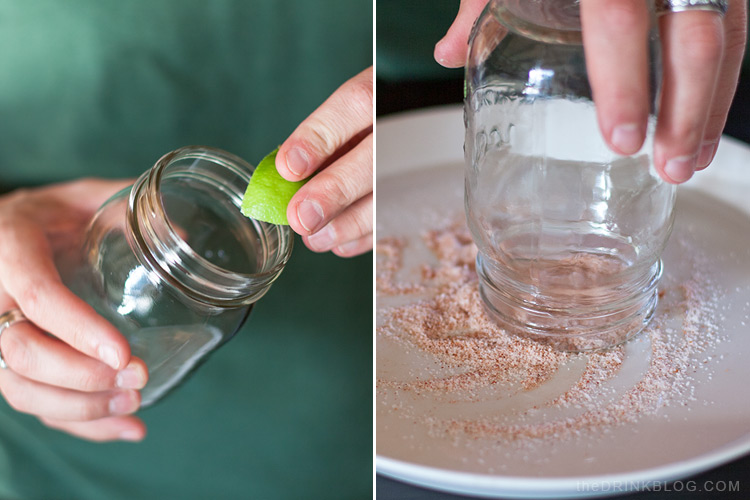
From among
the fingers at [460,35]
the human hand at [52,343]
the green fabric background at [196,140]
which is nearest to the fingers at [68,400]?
the human hand at [52,343]

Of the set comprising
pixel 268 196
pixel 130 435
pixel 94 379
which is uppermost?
pixel 268 196

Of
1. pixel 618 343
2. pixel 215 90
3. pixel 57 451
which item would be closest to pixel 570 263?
pixel 618 343

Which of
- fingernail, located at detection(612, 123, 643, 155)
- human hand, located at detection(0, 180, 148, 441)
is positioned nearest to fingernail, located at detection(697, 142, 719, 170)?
fingernail, located at detection(612, 123, 643, 155)

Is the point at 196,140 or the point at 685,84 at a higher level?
the point at 685,84

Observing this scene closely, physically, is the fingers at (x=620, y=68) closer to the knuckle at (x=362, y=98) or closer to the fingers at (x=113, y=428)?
the knuckle at (x=362, y=98)

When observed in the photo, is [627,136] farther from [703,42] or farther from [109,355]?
[109,355]

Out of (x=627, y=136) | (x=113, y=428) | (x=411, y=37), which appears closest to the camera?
(x=627, y=136)

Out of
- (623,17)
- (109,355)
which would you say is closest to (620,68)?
(623,17)

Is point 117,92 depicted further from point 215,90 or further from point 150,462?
point 150,462
